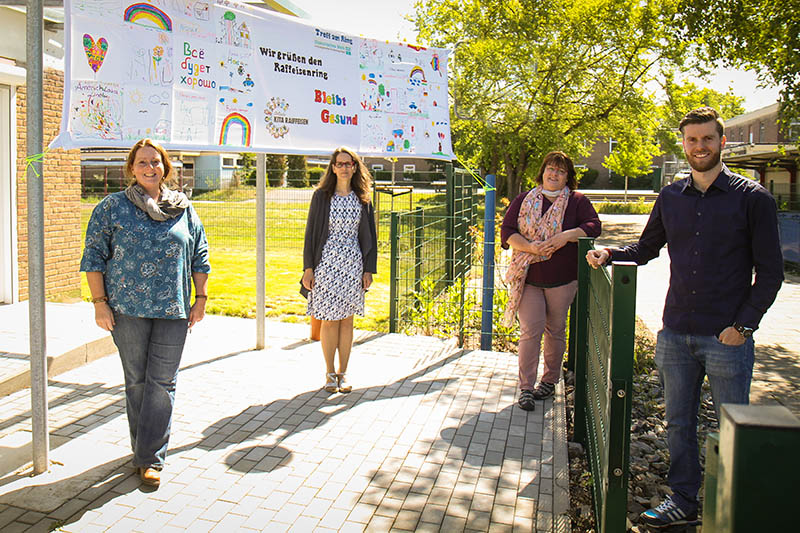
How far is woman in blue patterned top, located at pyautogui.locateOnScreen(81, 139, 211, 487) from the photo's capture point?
12.7 ft

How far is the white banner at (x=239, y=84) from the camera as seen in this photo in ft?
15.5

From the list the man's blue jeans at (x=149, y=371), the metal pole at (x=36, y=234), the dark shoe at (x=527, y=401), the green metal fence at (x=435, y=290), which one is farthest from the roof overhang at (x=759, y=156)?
the metal pole at (x=36, y=234)

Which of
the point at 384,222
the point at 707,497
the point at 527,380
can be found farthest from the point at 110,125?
the point at 384,222

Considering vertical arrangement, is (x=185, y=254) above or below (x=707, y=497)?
above

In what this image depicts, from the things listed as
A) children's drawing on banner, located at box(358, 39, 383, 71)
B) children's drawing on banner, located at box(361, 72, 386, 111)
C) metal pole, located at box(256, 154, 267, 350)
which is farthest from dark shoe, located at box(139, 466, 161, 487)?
children's drawing on banner, located at box(358, 39, 383, 71)

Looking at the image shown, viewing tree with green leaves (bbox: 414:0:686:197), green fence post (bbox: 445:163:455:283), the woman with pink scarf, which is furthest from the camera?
tree with green leaves (bbox: 414:0:686:197)

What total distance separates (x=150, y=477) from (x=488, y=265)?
4.13m

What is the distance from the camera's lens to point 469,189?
1176 cm

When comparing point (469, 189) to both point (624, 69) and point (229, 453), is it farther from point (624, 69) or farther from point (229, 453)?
point (624, 69)

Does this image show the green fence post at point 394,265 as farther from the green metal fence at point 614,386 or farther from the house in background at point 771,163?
the house in background at point 771,163

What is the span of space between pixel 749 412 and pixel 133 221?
3432 millimetres

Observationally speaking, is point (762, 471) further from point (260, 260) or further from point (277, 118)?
point (260, 260)

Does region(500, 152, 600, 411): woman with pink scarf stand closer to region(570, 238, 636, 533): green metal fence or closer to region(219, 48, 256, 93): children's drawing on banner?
region(570, 238, 636, 533): green metal fence

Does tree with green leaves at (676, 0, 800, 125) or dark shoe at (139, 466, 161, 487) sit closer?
dark shoe at (139, 466, 161, 487)
